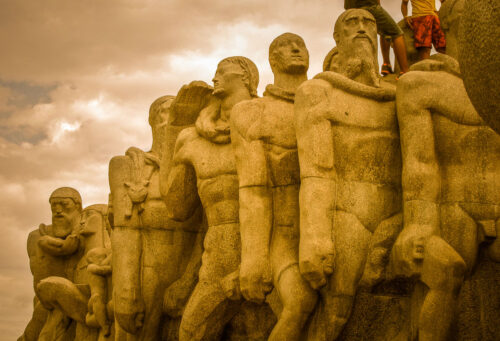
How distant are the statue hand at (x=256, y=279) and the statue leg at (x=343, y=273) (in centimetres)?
63

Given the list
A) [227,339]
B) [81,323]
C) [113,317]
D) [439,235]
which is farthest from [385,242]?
[81,323]

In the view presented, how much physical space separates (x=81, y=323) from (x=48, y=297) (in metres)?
0.62

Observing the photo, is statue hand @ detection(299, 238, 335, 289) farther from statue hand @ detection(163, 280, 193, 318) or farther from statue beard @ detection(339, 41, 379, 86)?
statue hand @ detection(163, 280, 193, 318)

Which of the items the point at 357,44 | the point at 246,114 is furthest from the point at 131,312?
the point at 357,44

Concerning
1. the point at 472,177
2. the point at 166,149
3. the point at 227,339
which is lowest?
the point at 227,339

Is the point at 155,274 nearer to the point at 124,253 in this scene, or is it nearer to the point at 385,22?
the point at 124,253

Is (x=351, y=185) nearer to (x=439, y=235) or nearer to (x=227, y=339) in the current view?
(x=439, y=235)

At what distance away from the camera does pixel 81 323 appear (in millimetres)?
10422

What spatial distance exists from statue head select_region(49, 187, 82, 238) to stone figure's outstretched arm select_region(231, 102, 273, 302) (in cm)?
529

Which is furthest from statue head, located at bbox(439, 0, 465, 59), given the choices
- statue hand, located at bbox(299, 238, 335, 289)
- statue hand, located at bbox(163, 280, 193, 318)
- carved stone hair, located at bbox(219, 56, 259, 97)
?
statue hand, located at bbox(163, 280, 193, 318)

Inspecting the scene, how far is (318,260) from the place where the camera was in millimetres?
6148

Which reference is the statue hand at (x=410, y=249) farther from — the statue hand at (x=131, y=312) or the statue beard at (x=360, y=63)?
the statue hand at (x=131, y=312)

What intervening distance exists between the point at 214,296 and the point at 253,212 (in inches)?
47.7

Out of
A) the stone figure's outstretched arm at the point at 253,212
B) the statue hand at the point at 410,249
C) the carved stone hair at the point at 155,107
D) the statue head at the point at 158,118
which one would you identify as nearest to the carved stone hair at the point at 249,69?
the stone figure's outstretched arm at the point at 253,212
